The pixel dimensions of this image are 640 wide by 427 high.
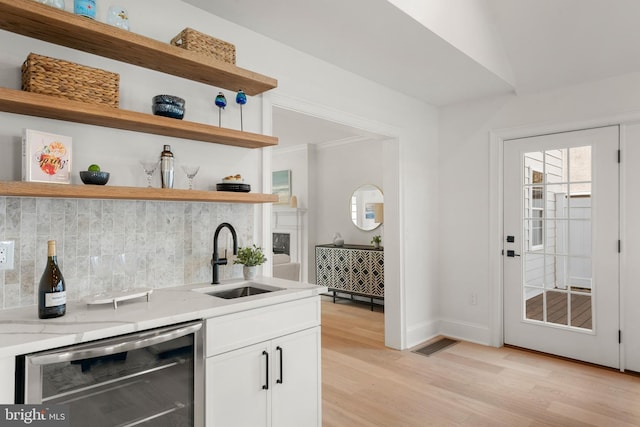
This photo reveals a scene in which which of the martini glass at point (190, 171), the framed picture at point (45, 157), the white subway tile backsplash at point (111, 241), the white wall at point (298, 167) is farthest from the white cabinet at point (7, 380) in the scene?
the white wall at point (298, 167)

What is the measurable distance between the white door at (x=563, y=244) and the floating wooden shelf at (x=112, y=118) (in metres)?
2.62

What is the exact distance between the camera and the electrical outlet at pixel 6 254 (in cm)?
162

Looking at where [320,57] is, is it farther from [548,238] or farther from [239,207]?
[548,238]

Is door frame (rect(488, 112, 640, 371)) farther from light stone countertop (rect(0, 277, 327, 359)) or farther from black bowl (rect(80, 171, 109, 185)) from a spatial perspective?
black bowl (rect(80, 171, 109, 185))

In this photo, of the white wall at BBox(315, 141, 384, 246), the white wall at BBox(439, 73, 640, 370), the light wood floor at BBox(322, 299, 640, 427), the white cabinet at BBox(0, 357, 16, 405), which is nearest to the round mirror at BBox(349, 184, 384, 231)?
the white wall at BBox(315, 141, 384, 246)

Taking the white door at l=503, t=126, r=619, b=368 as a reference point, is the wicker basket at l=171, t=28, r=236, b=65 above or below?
above

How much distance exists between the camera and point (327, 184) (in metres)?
6.46

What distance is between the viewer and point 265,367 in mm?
1863

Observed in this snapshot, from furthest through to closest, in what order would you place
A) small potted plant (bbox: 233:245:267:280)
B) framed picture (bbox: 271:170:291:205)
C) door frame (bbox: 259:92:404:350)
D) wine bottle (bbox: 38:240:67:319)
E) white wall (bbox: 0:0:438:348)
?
framed picture (bbox: 271:170:291:205) < door frame (bbox: 259:92:404:350) < small potted plant (bbox: 233:245:267:280) < white wall (bbox: 0:0:438:348) < wine bottle (bbox: 38:240:67:319)

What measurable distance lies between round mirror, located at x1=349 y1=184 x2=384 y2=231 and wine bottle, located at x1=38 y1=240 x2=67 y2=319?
4486 mm

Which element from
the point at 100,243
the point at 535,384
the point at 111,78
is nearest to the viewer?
the point at 111,78

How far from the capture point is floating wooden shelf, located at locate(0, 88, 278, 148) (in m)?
1.50

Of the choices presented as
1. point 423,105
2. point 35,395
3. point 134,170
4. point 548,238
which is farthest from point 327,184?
point 35,395

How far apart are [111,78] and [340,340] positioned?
10.4ft
